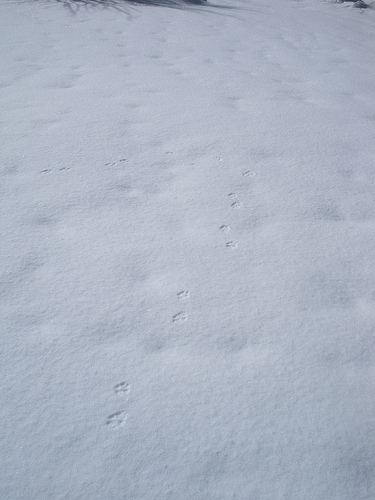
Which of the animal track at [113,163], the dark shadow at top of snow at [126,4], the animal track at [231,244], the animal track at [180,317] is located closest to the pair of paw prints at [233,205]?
the animal track at [231,244]

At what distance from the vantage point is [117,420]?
2.56 ft

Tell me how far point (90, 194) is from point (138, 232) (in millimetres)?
252

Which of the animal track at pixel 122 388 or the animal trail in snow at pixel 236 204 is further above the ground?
the animal trail in snow at pixel 236 204

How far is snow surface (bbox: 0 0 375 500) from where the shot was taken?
735 millimetres

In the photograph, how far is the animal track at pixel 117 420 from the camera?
77cm

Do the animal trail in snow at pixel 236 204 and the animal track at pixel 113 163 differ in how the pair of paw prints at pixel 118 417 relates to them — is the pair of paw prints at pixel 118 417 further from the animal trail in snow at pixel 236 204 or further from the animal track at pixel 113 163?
the animal track at pixel 113 163

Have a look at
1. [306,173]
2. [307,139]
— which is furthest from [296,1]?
[306,173]

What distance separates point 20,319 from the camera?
95 cm

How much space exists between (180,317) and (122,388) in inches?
8.3

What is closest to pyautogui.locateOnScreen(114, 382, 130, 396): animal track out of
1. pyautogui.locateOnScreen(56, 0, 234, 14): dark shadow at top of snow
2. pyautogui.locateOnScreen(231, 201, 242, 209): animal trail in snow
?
pyautogui.locateOnScreen(231, 201, 242, 209): animal trail in snow

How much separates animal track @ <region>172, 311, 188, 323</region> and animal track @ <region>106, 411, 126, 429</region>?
9.3 inches

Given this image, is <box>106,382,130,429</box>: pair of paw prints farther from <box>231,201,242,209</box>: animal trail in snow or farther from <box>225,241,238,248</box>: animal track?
<box>231,201,242,209</box>: animal trail in snow

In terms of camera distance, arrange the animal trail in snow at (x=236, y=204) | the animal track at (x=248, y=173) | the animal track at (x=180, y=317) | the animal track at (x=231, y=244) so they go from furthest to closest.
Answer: the animal track at (x=248, y=173), the animal trail in snow at (x=236, y=204), the animal track at (x=231, y=244), the animal track at (x=180, y=317)

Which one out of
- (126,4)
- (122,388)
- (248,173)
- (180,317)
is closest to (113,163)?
(248,173)
